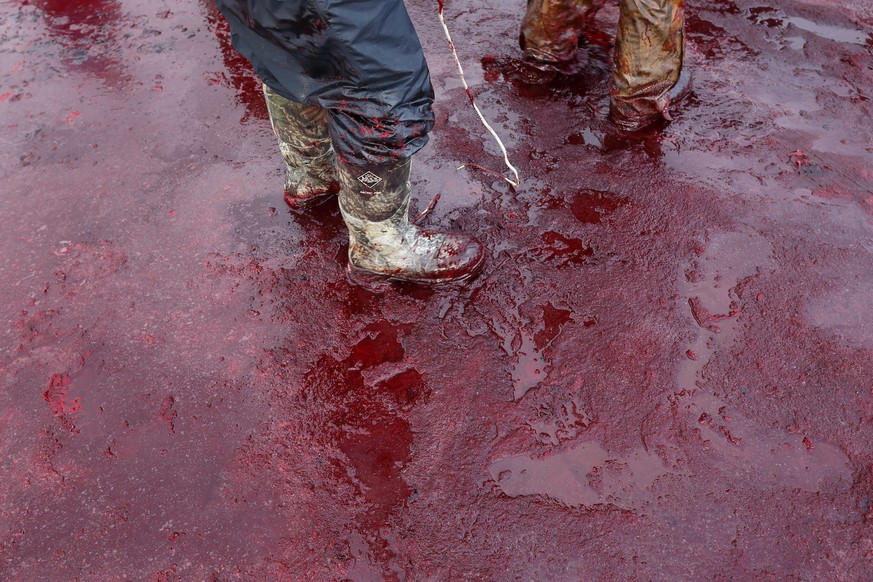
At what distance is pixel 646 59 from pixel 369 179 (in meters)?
1.67

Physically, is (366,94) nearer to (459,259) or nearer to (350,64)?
(350,64)

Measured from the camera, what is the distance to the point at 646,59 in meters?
2.92

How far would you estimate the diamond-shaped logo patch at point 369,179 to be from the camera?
83.4 inches

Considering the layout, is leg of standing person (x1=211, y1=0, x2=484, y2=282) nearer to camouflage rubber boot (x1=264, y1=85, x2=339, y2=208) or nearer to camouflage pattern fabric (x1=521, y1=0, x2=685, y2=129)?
camouflage rubber boot (x1=264, y1=85, x2=339, y2=208)

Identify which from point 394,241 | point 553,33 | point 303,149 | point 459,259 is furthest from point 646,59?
point 303,149

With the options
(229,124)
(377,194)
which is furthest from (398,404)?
Result: (229,124)

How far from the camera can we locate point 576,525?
1.85 meters

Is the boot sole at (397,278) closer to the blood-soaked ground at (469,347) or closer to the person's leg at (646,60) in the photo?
the blood-soaked ground at (469,347)

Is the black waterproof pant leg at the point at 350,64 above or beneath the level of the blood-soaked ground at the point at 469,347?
above

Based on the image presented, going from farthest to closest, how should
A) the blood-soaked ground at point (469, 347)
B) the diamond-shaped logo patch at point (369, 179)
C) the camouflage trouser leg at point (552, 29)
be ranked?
1. the camouflage trouser leg at point (552, 29)
2. the diamond-shaped logo patch at point (369, 179)
3. the blood-soaked ground at point (469, 347)

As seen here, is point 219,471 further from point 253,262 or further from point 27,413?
point 253,262

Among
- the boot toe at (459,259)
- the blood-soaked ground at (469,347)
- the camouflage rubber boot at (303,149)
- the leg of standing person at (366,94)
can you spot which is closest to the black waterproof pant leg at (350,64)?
the leg of standing person at (366,94)

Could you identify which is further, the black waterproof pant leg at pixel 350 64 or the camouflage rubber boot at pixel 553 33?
the camouflage rubber boot at pixel 553 33

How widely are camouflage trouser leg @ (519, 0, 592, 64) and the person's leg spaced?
30 centimetres
